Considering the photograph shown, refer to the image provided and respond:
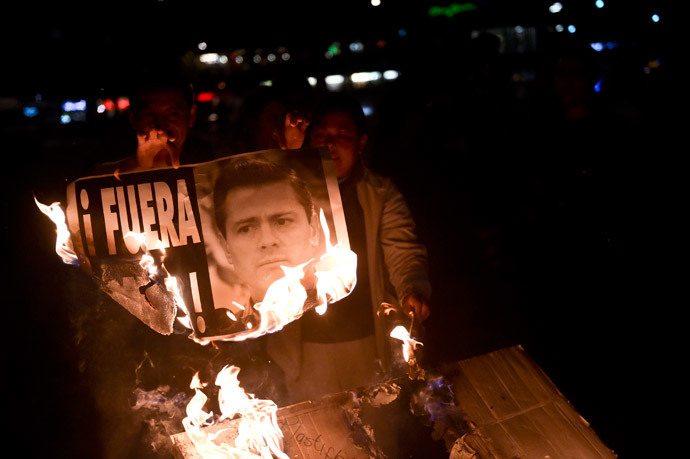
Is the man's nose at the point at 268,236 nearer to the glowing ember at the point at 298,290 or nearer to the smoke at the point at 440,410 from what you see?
the glowing ember at the point at 298,290

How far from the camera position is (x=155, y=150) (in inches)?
94.6

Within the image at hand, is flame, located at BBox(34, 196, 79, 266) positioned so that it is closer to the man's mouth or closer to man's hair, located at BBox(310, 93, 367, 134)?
the man's mouth

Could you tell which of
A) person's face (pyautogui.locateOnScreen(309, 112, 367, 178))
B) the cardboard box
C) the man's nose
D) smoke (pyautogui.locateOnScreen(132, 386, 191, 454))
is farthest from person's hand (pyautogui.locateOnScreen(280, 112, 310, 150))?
smoke (pyautogui.locateOnScreen(132, 386, 191, 454))

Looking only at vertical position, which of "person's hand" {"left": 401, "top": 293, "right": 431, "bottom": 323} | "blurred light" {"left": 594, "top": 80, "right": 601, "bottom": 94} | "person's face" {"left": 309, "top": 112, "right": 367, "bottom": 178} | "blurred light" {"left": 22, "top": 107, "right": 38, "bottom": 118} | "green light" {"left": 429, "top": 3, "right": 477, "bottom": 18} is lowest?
"person's hand" {"left": 401, "top": 293, "right": 431, "bottom": 323}

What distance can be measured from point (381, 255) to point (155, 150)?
1.18 m

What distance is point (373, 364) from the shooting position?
9.32 feet

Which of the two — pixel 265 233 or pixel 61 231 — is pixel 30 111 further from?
pixel 265 233

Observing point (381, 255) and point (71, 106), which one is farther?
point (71, 106)

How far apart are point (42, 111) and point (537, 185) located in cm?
2533

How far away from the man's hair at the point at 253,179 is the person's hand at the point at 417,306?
625 millimetres

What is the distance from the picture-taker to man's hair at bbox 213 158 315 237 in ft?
7.61

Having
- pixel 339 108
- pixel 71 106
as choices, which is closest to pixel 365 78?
pixel 71 106

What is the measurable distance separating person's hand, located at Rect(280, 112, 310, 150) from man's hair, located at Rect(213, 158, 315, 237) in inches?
11.0

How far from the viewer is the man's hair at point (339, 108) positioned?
2703mm
